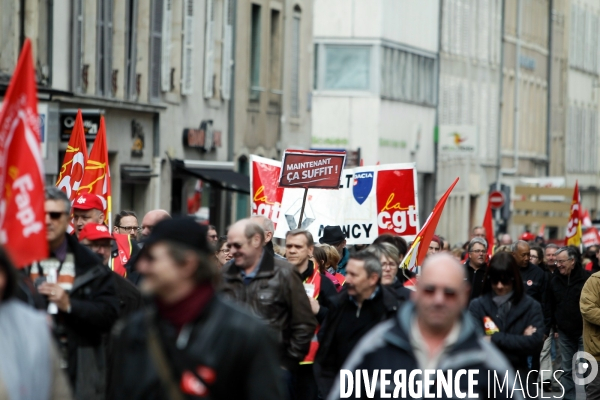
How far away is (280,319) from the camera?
970 centimetres

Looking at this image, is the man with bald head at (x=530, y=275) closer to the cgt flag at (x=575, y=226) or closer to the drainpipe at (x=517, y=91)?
the cgt flag at (x=575, y=226)

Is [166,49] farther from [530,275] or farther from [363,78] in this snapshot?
[363,78]

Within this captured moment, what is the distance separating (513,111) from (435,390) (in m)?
56.3

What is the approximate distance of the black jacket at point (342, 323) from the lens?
9688 mm

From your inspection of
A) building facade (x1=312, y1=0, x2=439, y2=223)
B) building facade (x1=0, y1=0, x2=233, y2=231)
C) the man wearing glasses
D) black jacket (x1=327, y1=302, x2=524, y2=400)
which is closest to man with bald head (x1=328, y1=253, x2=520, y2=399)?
black jacket (x1=327, y1=302, x2=524, y2=400)

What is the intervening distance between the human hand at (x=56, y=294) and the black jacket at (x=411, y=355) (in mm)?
1678

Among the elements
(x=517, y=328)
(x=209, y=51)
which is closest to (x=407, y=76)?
(x=209, y=51)

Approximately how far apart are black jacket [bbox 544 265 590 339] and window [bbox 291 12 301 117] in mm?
20082

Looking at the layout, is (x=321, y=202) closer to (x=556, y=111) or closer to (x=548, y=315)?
(x=548, y=315)

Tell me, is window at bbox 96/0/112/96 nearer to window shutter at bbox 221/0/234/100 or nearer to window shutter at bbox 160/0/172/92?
window shutter at bbox 160/0/172/92

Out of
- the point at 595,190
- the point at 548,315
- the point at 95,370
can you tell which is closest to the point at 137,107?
the point at 548,315

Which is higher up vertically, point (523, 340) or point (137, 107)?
point (137, 107)

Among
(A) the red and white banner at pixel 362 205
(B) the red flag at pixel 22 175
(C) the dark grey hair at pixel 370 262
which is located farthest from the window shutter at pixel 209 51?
(B) the red flag at pixel 22 175

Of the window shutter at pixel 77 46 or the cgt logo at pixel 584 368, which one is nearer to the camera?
the cgt logo at pixel 584 368
